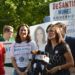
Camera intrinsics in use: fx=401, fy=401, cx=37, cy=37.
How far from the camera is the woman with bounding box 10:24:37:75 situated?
23.6ft

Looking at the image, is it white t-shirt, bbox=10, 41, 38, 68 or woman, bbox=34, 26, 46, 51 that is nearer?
white t-shirt, bbox=10, 41, 38, 68

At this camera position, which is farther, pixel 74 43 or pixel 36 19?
pixel 36 19

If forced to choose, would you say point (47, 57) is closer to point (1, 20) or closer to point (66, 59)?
point (66, 59)

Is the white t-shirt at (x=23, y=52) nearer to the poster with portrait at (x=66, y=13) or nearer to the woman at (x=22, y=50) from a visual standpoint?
the woman at (x=22, y=50)

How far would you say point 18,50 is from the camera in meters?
7.29

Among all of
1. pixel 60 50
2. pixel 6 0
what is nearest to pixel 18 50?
pixel 60 50

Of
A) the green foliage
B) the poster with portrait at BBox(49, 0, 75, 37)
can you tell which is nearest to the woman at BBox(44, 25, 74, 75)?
the poster with portrait at BBox(49, 0, 75, 37)

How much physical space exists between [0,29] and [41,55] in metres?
23.9

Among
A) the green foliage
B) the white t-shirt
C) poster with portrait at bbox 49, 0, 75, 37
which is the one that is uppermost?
poster with portrait at bbox 49, 0, 75, 37

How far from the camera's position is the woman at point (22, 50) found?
7.21m

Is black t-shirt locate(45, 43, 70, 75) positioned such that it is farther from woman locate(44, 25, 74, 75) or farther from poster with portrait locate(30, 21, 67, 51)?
poster with portrait locate(30, 21, 67, 51)

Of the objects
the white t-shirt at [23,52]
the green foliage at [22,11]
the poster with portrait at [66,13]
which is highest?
the poster with portrait at [66,13]

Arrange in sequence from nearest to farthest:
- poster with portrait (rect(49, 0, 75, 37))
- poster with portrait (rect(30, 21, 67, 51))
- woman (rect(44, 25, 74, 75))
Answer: woman (rect(44, 25, 74, 75)) → poster with portrait (rect(49, 0, 75, 37)) → poster with portrait (rect(30, 21, 67, 51))

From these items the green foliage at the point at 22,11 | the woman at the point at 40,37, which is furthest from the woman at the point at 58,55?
the green foliage at the point at 22,11
